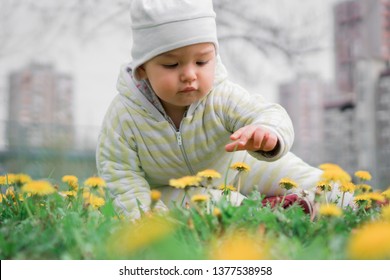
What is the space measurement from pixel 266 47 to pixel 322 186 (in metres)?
4.43

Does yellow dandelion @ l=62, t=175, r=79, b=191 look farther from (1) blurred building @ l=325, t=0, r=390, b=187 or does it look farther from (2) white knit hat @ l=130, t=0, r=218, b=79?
(1) blurred building @ l=325, t=0, r=390, b=187

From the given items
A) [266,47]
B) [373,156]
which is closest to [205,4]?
[266,47]

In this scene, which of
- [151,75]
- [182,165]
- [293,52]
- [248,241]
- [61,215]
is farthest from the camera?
[293,52]

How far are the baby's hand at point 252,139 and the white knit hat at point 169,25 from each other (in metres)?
0.37

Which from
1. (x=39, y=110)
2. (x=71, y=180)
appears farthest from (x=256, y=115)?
(x=39, y=110)

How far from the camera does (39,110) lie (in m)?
6.59

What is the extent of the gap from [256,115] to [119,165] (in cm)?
51

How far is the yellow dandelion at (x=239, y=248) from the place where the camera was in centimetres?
87

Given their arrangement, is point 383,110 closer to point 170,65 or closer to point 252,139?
point 170,65

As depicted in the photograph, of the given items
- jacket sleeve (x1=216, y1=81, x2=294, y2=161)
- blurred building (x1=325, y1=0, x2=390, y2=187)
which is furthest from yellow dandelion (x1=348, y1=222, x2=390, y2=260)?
blurred building (x1=325, y1=0, x2=390, y2=187)

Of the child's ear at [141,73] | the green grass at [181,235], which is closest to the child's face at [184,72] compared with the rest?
the child's ear at [141,73]

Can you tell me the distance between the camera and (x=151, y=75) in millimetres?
1819

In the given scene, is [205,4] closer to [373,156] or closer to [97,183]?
[97,183]

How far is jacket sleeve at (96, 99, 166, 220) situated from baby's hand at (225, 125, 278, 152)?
18.6 inches
